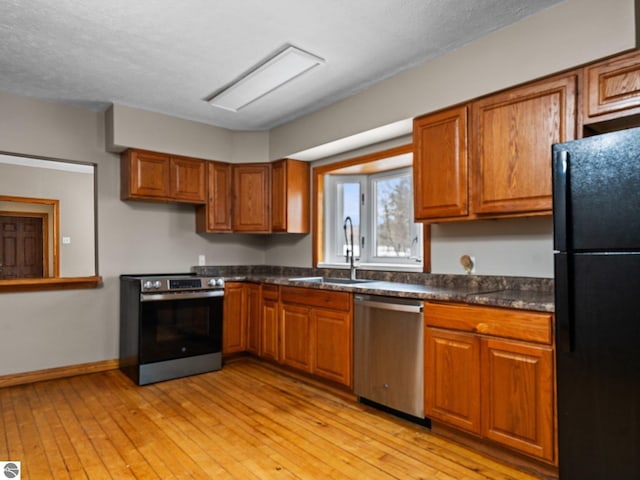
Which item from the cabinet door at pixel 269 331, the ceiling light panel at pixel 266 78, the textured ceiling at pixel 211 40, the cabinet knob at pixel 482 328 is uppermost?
the textured ceiling at pixel 211 40

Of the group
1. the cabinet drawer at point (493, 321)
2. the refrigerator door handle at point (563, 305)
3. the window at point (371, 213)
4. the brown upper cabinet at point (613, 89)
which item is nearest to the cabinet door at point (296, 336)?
the window at point (371, 213)

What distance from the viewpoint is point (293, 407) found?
299 cm

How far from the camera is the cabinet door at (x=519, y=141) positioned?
7.38ft

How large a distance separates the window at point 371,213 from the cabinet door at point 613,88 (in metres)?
1.45

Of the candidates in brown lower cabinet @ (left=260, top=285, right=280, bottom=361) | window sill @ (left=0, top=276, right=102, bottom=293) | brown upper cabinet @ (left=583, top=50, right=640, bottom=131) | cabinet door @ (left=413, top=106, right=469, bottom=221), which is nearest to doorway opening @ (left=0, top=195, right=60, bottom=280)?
window sill @ (left=0, top=276, right=102, bottom=293)

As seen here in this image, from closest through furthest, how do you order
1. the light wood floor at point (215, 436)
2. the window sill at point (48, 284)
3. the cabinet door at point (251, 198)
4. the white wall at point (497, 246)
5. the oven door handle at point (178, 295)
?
the light wood floor at point (215, 436)
the white wall at point (497, 246)
the window sill at point (48, 284)
the oven door handle at point (178, 295)
the cabinet door at point (251, 198)

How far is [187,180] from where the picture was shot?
13.8 feet

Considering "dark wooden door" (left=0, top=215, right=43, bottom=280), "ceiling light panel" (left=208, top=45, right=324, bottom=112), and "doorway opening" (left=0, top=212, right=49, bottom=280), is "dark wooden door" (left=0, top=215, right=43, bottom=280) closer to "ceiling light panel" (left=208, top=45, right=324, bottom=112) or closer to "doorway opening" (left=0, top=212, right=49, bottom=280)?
"doorway opening" (left=0, top=212, right=49, bottom=280)

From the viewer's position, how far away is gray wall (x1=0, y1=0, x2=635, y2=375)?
2.27 meters

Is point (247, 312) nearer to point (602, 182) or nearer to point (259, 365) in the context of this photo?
point (259, 365)

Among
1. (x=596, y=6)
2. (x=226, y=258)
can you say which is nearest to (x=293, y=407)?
(x=226, y=258)

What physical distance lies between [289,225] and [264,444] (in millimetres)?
2360

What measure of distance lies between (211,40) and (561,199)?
2.24 m

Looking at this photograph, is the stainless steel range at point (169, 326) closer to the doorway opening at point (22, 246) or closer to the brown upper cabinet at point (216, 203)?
the brown upper cabinet at point (216, 203)
